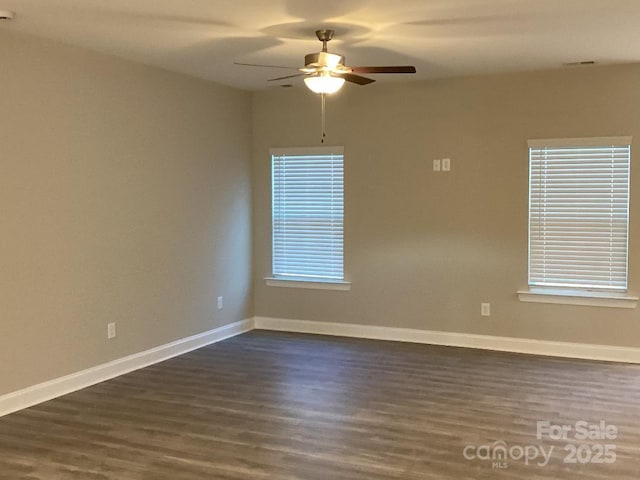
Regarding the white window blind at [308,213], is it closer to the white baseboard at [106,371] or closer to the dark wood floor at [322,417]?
the white baseboard at [106,371]

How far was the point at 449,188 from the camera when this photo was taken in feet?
20.6

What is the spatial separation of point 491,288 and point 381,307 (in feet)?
3.66

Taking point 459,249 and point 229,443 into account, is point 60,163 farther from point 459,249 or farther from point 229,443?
point 459,249

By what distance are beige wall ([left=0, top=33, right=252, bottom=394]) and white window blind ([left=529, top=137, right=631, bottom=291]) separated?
9.82 feet

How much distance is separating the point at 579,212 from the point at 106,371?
4.24 m

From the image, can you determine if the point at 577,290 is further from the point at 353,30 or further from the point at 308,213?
the point at 353,30

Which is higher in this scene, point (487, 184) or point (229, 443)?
point (487, 184)

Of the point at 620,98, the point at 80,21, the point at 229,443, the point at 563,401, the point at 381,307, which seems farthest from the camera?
the point at 381,307

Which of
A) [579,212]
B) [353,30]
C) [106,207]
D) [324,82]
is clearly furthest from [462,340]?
[106,207]

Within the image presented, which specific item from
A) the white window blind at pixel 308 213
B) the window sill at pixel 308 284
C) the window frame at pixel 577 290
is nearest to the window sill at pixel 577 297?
the window frame at pixel 577 290

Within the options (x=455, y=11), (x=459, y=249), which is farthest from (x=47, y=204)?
(x=459, y=249)

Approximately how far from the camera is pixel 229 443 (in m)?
3.84

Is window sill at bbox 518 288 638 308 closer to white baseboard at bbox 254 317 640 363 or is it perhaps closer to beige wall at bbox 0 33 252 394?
white baseboard at bbox 254 317 640 363

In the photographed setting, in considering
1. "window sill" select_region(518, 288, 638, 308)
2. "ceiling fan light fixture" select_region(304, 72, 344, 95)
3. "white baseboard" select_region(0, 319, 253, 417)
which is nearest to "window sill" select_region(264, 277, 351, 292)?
"white baseboard" select_region(0, 319, 253, 417)
